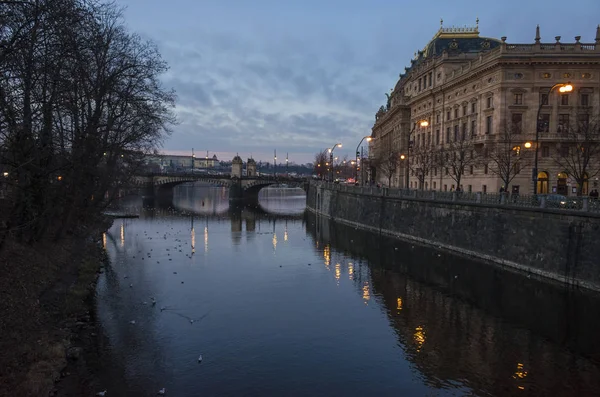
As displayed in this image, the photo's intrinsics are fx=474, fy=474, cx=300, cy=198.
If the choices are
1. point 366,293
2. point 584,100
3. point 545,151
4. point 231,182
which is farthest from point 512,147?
point 231,182

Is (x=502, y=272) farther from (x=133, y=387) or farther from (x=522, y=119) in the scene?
(x=522, y=119)

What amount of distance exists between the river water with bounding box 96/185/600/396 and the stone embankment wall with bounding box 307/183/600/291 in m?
1.57

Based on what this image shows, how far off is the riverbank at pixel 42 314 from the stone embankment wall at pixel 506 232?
2581cm

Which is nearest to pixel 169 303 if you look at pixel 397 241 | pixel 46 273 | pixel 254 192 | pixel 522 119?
pixel 46 273

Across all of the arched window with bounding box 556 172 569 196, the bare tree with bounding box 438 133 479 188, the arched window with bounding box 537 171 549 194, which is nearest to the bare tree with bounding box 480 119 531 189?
the bare tree with bounding box 438 133 479 188

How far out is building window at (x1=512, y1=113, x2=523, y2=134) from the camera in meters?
58.2

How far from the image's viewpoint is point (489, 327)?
2206 cm

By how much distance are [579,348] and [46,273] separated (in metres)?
25.1

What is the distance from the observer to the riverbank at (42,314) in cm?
1408

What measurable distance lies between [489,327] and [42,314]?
19340mm

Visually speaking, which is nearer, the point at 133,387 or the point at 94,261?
the point at 133,387

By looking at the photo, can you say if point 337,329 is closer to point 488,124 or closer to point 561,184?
point 488,124

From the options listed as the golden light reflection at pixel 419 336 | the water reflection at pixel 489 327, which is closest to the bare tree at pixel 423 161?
the water reflection at pixel 489 327

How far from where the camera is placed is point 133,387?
15289 mm
